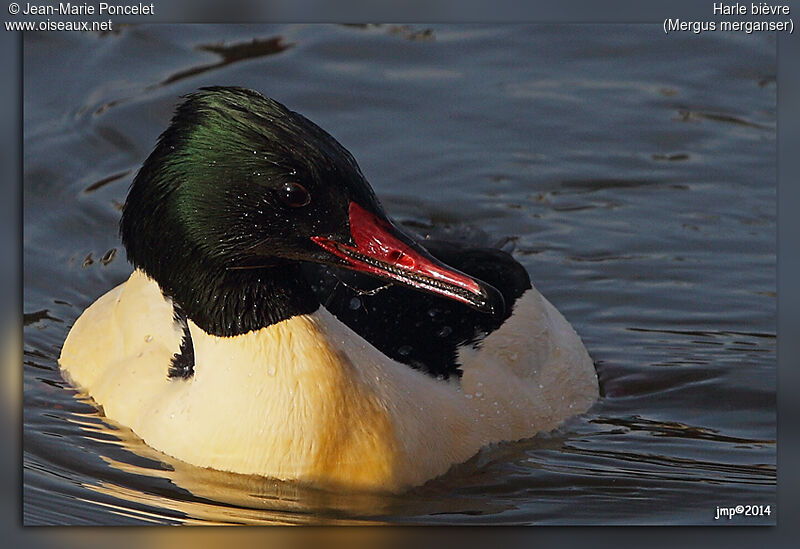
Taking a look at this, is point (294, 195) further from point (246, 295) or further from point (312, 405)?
point (312, 405)

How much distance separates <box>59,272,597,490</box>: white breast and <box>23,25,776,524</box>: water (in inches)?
3.6

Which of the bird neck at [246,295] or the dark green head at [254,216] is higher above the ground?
the dark green head at [254,216]

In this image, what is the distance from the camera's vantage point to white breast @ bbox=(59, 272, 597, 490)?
517 cm

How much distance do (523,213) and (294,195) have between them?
8.22 ft

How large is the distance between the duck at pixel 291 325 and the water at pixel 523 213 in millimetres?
132

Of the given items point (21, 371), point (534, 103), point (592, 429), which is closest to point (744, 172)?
point (534, 103)

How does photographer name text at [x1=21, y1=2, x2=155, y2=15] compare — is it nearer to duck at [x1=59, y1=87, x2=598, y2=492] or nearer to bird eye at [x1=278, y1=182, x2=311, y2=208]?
duck at [x1=59, y1=87, x2=598, y2=492]

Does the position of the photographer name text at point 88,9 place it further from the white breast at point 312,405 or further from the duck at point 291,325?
the white breast at point 312,405

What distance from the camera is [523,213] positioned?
7301 millimetres

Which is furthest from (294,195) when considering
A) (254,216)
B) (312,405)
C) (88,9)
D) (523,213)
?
(523,213)

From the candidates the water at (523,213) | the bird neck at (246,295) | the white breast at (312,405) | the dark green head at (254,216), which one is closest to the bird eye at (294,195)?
the dark green head at (254,216)

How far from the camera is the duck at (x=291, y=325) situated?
495 cm

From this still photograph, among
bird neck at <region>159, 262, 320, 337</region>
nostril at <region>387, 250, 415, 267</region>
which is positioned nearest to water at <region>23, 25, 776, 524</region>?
bird neck at <region>159, 262, 320, 337</region>

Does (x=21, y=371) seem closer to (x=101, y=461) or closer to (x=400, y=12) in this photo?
(x=101, y=461)
